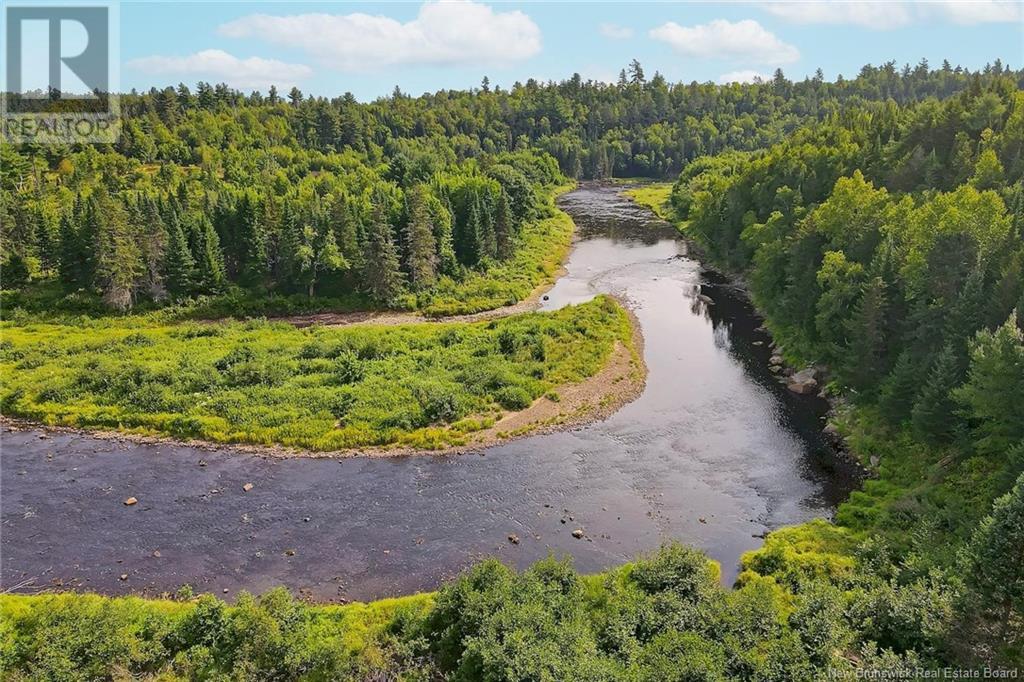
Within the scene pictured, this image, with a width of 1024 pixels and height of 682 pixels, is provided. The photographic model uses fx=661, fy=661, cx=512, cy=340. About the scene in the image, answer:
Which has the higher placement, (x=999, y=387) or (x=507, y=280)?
(x=999, y=387)

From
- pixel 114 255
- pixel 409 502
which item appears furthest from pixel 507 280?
pixel 409 502

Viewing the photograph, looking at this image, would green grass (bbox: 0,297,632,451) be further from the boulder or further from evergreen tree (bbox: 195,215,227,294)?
the boulder

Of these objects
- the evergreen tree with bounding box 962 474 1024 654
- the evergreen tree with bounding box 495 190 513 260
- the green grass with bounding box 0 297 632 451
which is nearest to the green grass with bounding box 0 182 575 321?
the evergreen tree with bounding box 495 190 513 260

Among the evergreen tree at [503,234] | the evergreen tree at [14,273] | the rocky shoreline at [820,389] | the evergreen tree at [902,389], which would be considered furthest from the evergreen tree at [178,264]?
the evergreen tree at [902,389]

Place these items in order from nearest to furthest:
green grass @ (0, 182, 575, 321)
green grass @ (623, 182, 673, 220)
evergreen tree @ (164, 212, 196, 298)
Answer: green grass @ (0, 182, 575, 321) → evergreen tree @ (164, 212, 196, 298) → green grass @ (623, 182, 673, 220)

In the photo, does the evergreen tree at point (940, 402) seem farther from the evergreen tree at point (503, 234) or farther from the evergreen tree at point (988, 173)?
the evergreen tree at point (503, 234)

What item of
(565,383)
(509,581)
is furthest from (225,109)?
(509,581)

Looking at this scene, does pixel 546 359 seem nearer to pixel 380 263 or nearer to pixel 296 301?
pixel 380 263
